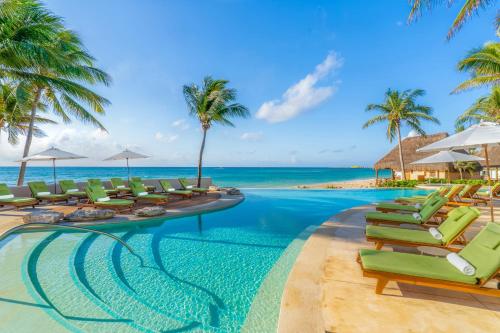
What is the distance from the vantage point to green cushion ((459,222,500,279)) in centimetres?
238

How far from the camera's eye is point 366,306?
95.4 inches

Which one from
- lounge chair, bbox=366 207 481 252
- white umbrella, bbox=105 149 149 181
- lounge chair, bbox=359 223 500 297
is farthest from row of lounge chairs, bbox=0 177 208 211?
lounge chair, bbox=359 223 500 297

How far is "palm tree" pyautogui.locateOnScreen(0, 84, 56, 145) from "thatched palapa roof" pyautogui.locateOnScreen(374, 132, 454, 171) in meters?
28.2

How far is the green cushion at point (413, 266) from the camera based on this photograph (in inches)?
95.2

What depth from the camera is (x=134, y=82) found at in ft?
41.8

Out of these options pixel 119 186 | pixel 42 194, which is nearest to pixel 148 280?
pixel 42 194

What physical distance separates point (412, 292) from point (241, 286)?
2.22 meters

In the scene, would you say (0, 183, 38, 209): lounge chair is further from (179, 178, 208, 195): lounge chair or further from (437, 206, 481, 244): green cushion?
(437, 206, 481, 244): green cushion

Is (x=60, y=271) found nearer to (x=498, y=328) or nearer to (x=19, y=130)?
(x=498, y=328)

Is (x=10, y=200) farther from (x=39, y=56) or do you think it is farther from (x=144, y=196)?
(x=39, y=56)

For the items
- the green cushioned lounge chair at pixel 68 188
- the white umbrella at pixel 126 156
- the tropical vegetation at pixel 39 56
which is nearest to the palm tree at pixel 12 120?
the tropical vegetation at pixel 39 56

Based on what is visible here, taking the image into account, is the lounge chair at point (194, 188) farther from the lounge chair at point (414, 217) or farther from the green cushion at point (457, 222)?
the green cushion at point (457, 222)

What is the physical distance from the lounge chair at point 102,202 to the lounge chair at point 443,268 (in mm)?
7729

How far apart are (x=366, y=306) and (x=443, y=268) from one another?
3.35 ft
